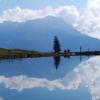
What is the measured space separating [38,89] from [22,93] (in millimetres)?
3490

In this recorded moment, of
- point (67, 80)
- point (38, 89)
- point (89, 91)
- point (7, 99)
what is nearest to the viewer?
point (7, 99)

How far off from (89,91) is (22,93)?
270 inches

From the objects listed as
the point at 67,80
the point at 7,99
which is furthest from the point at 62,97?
the point at 67,80

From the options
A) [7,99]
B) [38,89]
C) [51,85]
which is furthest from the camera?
[51,85]

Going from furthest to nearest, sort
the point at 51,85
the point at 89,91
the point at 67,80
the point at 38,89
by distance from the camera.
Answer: the point at 67,80, the point at 51,85, the point at 38,89, the point at 89,91

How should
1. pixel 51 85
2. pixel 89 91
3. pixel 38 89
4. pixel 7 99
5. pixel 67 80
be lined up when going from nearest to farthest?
pixel 7 99 → pixel 89 91 → pixel 38 89 → pixel 51 85 → pixel 67 80

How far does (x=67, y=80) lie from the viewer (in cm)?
5734

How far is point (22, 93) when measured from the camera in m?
44.8

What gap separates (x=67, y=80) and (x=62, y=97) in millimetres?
16668

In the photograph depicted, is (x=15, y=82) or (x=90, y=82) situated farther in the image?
(x=15, y=82)

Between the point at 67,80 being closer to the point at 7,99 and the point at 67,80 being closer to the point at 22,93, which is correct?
the point at 22,93

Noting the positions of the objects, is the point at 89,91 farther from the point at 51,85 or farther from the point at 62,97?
the point at 51,85

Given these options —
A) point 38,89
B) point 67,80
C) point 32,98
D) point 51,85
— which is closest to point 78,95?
point 32,98

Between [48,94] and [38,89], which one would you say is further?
[38,89]
